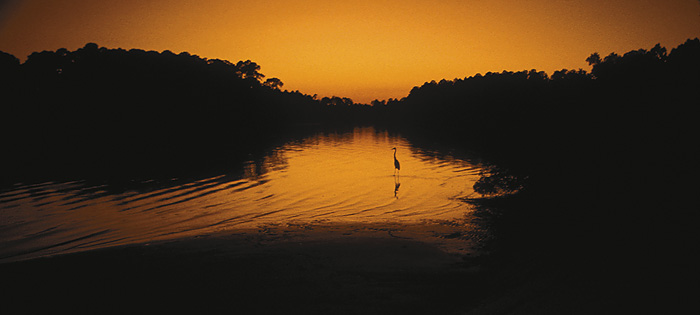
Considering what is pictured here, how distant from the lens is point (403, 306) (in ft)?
20.4

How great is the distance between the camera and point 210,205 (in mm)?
15977

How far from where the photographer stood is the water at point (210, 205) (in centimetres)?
1180

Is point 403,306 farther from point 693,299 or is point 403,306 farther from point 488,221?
point 488,221

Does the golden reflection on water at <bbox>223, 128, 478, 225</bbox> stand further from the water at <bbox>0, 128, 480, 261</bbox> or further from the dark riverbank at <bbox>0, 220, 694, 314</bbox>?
the dark riverbank at <bbox>0, 220, 694, 314</bbox>

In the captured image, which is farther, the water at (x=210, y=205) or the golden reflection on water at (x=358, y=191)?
the golden reflection on water at (x=358, y=191)

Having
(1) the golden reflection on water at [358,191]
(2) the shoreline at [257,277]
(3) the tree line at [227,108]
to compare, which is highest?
(3) the tree line at [227,108]

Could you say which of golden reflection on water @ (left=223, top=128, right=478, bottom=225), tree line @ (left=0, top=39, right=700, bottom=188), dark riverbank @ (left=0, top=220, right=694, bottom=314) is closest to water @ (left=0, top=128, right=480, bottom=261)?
golden reflection on water @ (left=223, top=128, right=478, bottom=225)

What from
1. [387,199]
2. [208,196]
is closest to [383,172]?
[387,199]

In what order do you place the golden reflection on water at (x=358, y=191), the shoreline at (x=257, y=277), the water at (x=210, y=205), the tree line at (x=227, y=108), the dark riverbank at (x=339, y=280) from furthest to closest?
the golden reflection on water at (x=358, y=191) < the water at (x=210, y=205) < the tree line at (x=227, y=108) < the shoreline at (x=257, y=277) < the dark riverbank at (x=339, y=280)

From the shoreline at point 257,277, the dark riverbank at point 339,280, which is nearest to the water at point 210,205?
the shoreline at point 257,277

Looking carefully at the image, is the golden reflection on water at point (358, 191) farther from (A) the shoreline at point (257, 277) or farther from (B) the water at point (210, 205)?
(A) the shoreline at point (257, 277)

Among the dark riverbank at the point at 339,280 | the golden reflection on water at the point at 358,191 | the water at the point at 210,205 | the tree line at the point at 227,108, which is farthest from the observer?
the golden reflection on water at the point at 358,191

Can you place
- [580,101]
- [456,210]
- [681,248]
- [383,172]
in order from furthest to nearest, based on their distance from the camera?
[383,172], [456,210], [580,101], [681,248]

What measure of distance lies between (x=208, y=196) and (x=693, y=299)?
1708 cm
